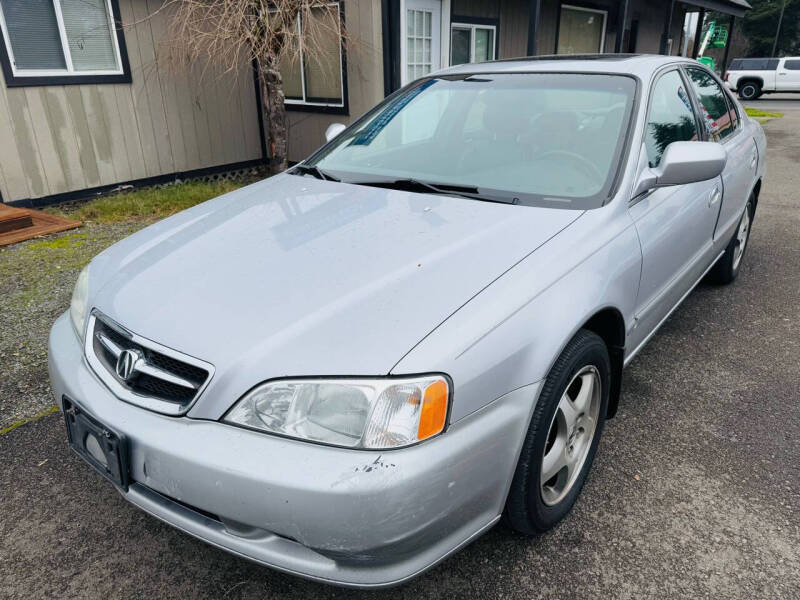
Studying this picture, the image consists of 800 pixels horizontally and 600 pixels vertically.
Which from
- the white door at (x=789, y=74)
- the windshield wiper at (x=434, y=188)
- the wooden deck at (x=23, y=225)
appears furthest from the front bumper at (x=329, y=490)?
the white door at (x=789, y=74)

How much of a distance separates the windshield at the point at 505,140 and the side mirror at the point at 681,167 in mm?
154

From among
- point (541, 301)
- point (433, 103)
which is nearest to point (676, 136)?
point (433, 103)

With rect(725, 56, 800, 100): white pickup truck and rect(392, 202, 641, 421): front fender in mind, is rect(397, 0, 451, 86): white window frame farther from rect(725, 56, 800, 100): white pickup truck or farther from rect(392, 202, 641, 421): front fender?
rect(725, 56, 800, 100): white pickup truck

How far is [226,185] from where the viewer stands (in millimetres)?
8102

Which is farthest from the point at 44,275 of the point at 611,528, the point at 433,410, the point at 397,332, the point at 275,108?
the point at 611,528

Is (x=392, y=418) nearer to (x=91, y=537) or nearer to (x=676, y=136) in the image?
(x=91, y=537)

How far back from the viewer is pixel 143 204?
672cm

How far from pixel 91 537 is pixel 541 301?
1805 millimetres

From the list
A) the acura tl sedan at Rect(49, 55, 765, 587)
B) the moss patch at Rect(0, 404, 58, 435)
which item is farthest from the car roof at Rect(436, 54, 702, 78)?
the moss patch at Rect(0, 404, 58, 435)

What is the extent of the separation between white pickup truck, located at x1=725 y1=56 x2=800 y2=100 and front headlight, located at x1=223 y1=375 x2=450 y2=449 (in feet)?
99.2

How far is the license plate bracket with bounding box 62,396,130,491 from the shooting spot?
1678 millimetres

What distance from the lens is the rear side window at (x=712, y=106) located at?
3.40m

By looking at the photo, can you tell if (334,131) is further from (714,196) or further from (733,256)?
(733,256)

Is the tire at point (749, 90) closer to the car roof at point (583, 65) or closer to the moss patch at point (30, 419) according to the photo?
the car roof at point (583, 65)
